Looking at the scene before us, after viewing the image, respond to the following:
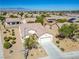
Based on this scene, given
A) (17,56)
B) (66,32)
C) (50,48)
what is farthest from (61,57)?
(66,32)

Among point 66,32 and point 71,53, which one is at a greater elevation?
point 66,32

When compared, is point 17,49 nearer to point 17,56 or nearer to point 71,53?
point 17,56

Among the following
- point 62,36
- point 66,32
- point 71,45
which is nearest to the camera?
point 71,45

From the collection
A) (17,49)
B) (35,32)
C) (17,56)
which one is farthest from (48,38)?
(17,56)

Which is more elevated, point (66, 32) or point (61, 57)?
point (66, 32)

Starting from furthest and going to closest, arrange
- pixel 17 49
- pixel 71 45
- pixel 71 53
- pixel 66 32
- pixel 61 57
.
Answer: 1. pixel 66 32
2. pixel 71 45
3. pixel 17 49
4. pixel 71 53
5. pixel 61 57

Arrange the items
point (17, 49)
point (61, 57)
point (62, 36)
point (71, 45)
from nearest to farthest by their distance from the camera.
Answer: point (61, 57), point (17, 49), point (71, 45), point (62, 36)

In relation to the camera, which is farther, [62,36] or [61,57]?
[62,36]

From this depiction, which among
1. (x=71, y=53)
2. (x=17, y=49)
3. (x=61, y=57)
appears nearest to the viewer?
(x=61, y=57)

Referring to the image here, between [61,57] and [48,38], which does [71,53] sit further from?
[48,38]
